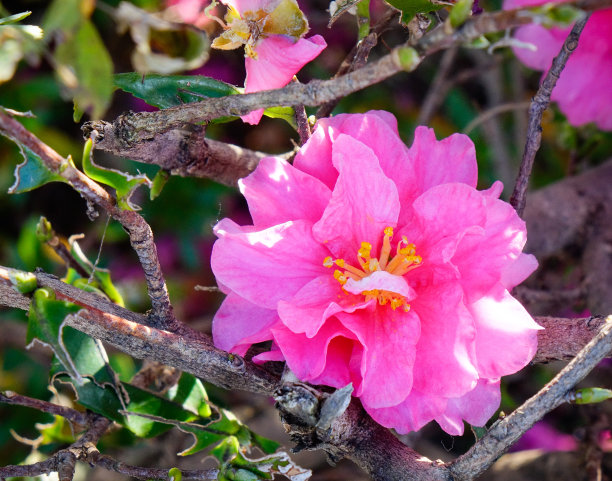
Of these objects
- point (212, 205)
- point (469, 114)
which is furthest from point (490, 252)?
point (469, 114)

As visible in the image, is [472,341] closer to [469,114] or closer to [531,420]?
[531,420]

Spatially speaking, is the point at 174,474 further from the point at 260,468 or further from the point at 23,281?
the point at 23,281

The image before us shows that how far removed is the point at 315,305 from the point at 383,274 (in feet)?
0.32

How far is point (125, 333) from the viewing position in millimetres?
731

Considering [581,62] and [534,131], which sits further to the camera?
[581,62]

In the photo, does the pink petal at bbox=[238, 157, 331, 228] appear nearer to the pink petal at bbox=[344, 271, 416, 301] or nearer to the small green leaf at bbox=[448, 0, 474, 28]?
the pink petal at bbox=[344, 271, 416, 301]

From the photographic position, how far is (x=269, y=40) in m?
0.77

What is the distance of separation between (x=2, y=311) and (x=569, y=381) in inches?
59.6

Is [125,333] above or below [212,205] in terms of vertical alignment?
above

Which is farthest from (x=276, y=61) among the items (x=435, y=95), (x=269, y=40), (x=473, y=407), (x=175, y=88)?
(x=435, y=95)

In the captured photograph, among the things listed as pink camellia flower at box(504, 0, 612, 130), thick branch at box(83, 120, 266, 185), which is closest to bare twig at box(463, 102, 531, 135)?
pink camellia flower at box(504, 0, 612, 130)

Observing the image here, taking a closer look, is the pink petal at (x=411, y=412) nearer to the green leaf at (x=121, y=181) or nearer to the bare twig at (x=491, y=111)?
the green leaf at (x=121, y=181)

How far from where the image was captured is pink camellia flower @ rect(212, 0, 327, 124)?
756 mm

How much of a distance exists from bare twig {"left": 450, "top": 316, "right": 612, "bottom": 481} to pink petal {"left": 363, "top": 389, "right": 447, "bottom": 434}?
0.06 metres
